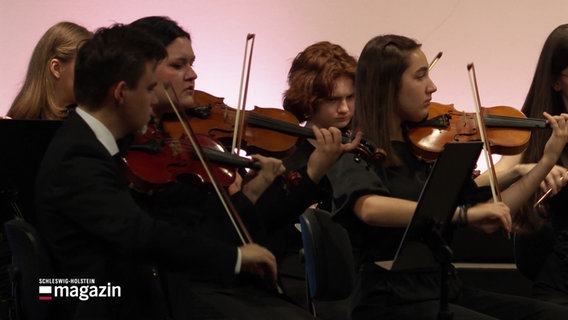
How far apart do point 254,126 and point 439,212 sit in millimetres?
737

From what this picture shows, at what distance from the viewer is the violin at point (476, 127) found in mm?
2072

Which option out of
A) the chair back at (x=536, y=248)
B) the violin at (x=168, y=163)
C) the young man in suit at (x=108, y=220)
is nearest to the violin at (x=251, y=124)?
the violin at (x=168, y=163)

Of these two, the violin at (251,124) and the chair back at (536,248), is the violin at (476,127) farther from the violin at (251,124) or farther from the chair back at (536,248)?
the violin at (251,124)

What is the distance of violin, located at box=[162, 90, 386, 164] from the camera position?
85.9 inches

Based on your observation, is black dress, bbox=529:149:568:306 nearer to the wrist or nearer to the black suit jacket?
the wrist

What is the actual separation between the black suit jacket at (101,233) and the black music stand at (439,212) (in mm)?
383

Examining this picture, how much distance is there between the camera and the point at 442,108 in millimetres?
2264

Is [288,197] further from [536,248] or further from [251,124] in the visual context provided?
[536,248]

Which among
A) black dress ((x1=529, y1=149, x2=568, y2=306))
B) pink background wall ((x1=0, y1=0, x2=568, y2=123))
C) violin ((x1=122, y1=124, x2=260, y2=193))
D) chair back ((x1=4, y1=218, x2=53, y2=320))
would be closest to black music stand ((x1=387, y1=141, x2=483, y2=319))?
violin ((x1=122, y1=124, x2=260, y2=193))

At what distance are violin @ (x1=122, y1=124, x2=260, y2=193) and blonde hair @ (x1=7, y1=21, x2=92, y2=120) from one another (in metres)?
0.47

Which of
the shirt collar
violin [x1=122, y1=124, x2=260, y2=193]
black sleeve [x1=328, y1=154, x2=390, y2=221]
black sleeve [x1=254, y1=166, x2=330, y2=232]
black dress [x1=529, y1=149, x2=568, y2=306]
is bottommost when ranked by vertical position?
black dress [x1=529, y1=149, x2=568, y2=306]

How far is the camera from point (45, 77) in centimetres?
231

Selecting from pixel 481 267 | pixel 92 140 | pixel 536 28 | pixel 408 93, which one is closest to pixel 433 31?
pixel 536 28

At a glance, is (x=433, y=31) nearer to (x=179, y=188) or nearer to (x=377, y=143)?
(x=377, y=143)
